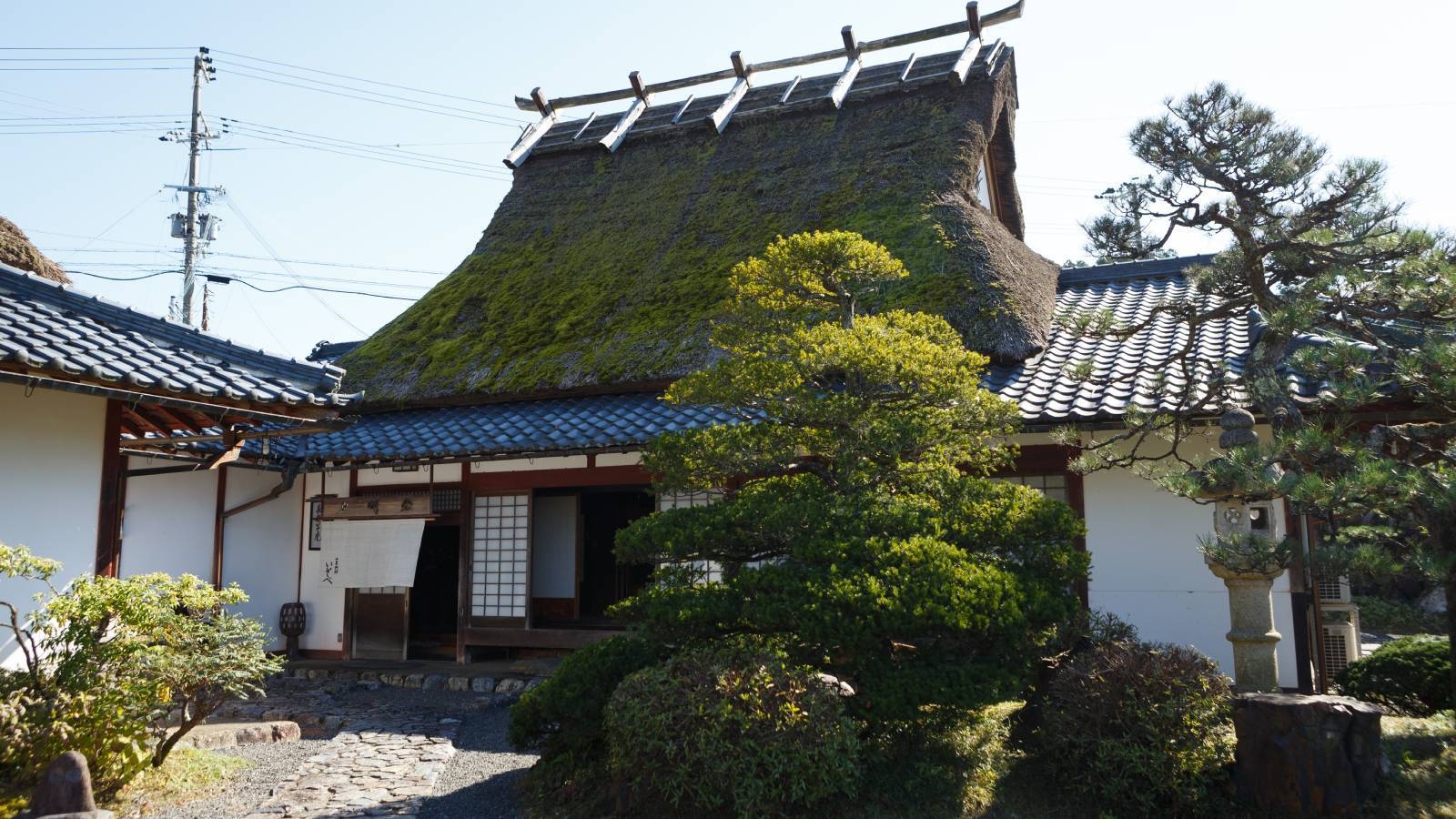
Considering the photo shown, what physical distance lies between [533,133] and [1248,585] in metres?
13.2

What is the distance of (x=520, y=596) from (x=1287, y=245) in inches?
307

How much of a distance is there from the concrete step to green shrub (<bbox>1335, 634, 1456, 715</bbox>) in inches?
306

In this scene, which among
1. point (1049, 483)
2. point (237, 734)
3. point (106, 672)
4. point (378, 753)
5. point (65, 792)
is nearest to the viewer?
point (65, 792)

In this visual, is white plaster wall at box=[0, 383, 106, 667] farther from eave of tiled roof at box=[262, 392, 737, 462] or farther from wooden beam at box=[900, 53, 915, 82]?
wooden beam at box=[900, 53, 915, 82]

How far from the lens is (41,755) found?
4.90 meters

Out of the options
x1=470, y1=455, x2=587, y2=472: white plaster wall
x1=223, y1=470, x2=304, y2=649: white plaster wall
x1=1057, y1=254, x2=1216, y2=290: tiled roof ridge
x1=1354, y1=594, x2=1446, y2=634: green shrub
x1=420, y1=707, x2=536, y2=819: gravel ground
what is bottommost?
x1=420, y1=707, x2=536, y2=819: gravel ground

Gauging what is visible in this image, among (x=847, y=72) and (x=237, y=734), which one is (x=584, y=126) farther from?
(x=237, y=734)

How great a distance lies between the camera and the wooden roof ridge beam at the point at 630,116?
14633 mm

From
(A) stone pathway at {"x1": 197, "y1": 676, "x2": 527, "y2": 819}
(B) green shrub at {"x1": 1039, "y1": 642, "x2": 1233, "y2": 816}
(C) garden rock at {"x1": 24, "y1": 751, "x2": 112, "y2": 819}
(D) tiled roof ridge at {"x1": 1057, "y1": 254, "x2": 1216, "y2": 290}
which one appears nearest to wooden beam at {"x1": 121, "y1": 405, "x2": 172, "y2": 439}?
(A) stone pathway at {"x1": 197, "y1": 676, "x2": 527, "y2": 819}

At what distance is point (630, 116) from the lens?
50.1 ft

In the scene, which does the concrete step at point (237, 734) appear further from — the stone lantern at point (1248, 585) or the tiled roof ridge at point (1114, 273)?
the tiled roof ridge at point (1114, 273)

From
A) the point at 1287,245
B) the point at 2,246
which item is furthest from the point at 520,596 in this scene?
the point at 1287,245

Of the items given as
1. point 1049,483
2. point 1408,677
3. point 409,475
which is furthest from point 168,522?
point 1408,677

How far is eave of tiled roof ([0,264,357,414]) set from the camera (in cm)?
521
